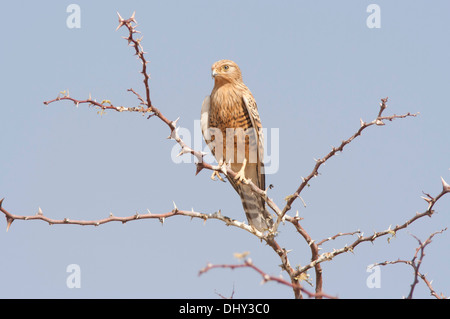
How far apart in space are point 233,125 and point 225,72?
0.77 meters

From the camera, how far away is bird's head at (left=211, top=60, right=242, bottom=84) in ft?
23.3

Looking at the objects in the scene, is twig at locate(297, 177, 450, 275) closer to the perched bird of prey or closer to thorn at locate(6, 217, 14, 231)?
thorn at locate(6, 217, 14, 231)

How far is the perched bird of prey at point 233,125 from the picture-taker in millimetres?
6805

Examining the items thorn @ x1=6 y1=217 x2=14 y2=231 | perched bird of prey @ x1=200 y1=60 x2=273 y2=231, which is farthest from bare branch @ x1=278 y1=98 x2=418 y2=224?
perched bird of prey @ x1=200 y1=60 x2=273 y2=231

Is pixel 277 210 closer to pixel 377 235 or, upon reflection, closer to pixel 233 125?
pixel 377 235

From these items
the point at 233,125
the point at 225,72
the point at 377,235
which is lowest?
the point at 377,235

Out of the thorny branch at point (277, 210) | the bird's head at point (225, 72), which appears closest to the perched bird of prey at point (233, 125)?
the bird's head at point (225, 72)

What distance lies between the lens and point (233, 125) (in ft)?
22.6

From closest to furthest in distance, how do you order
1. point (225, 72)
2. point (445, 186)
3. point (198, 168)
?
1. point (445, 186)
2. point (198, 168)
3. point (225, 72)

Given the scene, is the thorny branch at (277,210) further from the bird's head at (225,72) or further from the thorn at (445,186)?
the bird's head at (225,72)

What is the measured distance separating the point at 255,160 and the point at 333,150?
125 inches

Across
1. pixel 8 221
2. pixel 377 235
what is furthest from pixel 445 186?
pixel 8 221

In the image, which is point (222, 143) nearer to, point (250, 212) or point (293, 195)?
point (250, 212)
